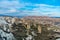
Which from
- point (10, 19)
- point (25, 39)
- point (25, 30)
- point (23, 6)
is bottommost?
point (25, 39)

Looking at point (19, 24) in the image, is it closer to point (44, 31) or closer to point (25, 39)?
point (25, 39)

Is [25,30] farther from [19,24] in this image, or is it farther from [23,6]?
[23,6]

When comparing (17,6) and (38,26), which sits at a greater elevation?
(17,6)

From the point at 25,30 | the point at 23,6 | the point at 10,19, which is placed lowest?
the point at 25,30

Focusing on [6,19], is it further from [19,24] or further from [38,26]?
[38,26]

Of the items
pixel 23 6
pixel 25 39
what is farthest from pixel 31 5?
pixel 25 39

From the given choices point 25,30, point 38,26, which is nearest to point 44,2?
point 38,26

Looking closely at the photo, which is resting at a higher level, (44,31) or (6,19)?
(6,19)
